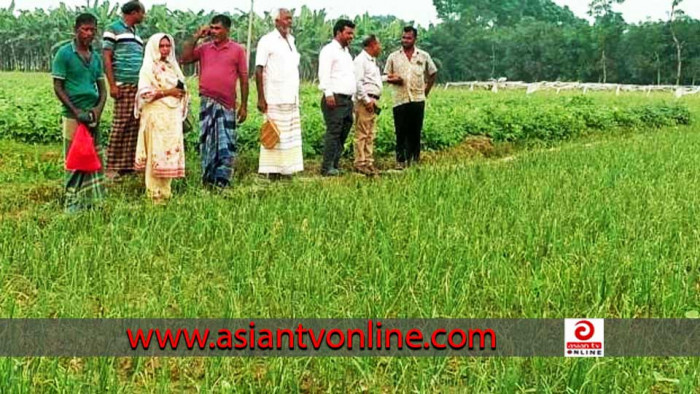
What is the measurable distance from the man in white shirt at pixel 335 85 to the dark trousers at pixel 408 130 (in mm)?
921

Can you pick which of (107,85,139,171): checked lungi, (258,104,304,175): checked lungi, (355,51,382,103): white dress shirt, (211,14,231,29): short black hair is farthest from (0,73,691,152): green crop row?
(211,14,231,29): short black hair

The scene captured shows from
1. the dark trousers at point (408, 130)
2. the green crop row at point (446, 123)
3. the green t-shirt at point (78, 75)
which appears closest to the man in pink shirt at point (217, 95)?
the green t-shirt at point (78, 75)

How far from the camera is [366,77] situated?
7680mm

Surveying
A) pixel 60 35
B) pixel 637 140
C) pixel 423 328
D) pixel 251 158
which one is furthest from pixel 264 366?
pixel 60 35

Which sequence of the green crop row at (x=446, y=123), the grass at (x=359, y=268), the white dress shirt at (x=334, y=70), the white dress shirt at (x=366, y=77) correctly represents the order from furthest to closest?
1. the green crop row at (x=446, y=123)
2. the white dress shirt at (x=366, y=77)
3. the white dress shirt at (x=334, y=70)
4. the grass at (x=359, y=268)

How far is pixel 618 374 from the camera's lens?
243 centimetres

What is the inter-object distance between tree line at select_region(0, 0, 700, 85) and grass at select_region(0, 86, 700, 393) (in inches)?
1138

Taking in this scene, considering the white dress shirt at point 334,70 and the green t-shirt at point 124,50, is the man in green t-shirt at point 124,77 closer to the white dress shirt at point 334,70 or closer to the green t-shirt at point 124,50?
the green t-shirt at point 124,50

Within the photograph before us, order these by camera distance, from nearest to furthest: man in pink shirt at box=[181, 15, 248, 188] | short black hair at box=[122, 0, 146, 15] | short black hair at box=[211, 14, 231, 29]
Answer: short black hair at box=[122, 0, 146, 15] → short black hair at box=[211, 14, 231, 29] → man in pink shirt at box=[181, 15, 248, 188]

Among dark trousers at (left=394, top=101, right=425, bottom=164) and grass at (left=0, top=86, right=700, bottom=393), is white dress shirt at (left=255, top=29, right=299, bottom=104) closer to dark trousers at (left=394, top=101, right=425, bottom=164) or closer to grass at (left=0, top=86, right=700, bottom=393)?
grass at (left=0, top=86, right=700, bottom=393)

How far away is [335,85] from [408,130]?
1219 millimetres

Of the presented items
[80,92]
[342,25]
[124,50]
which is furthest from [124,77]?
[342,25]

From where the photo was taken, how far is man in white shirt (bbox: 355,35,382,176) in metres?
7.60

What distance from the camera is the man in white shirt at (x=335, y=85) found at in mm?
7129
